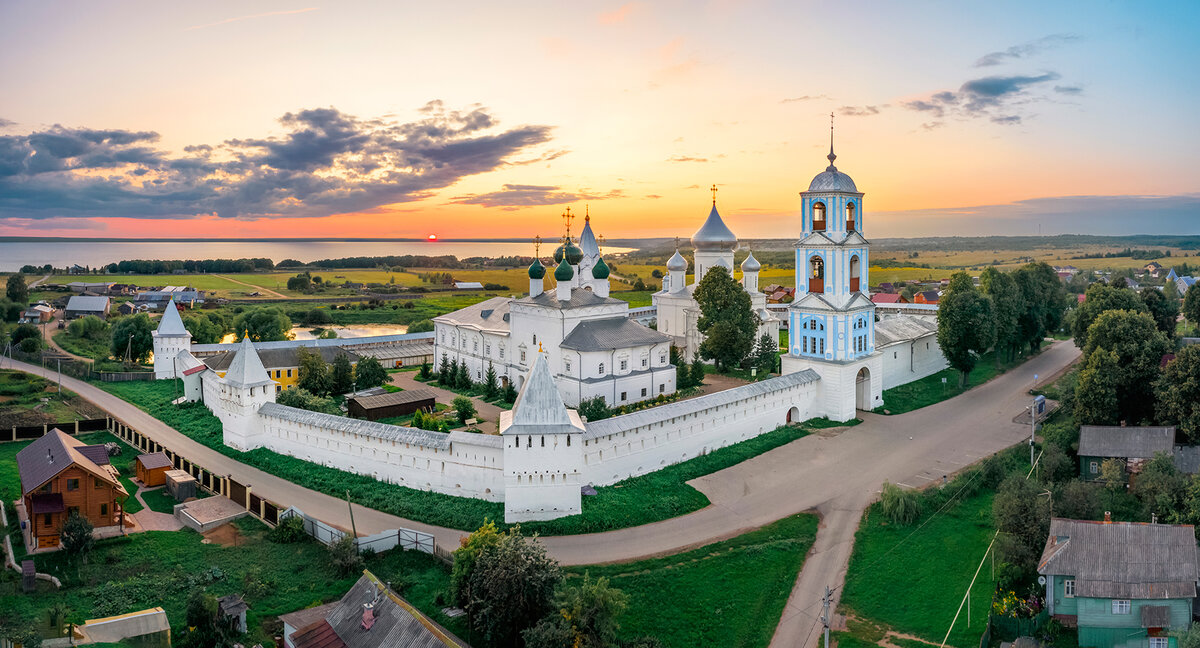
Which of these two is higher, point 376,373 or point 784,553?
point 376,373

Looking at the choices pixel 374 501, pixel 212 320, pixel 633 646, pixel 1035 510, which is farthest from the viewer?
pixel 212 320

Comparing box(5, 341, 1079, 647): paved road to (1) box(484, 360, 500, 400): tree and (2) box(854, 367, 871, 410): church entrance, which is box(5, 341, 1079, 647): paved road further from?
(1) box(484, 360, 500, 400): tree

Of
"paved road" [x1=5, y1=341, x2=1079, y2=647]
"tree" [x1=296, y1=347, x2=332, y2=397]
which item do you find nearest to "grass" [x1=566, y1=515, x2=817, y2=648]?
"paved road" [x1=5, y1=341, x2=1079, y2=647]

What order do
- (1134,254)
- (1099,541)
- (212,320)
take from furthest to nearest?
(1134,254) < (212,320) < (1099,541)

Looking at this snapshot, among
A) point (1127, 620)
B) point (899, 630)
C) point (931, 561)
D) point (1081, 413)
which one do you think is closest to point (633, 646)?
point (899, 630)

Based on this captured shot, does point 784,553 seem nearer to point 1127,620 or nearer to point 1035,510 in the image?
point 1035,510
